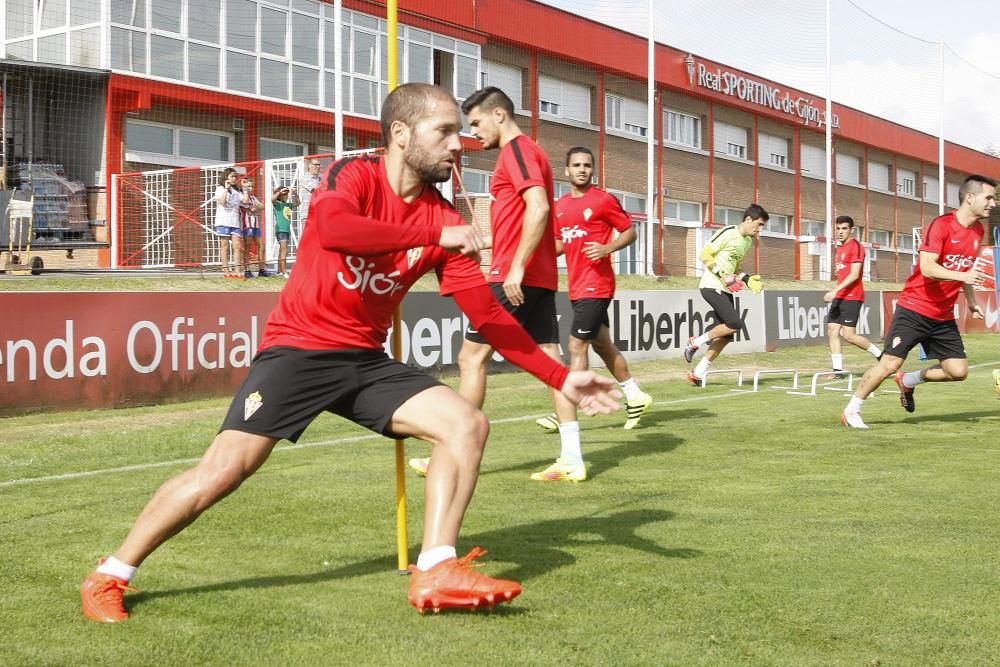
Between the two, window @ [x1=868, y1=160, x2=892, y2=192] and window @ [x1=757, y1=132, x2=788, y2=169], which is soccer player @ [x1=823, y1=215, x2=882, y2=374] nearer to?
window @ [x1=757, y1=132, x2=788, y2=169]

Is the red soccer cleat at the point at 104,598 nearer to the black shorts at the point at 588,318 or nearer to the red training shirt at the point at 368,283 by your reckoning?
the red training shirt at the point at 368,283

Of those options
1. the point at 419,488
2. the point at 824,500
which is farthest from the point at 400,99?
the point at 824,500

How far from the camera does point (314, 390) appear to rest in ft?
14.0

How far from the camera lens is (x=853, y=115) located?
168ft

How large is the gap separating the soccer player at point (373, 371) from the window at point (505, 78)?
94.9ft

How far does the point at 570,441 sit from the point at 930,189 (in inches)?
2274

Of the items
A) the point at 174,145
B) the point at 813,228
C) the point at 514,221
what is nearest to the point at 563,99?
the point at 174,145

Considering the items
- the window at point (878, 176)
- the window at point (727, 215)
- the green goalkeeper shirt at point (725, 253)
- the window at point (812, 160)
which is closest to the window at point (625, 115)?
the window at point (727, 215)

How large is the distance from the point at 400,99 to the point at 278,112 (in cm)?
2300

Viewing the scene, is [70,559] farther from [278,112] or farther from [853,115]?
[853,115]

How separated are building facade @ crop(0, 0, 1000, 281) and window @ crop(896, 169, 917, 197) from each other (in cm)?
463

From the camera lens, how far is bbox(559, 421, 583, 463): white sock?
730 centimetres

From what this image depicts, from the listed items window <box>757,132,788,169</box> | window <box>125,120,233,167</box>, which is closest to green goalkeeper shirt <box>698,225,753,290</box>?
window <box>125,120,233,167</box>

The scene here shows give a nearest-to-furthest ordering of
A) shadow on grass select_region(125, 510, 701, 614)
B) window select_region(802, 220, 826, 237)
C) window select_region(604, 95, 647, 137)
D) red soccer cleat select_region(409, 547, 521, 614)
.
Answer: red soccer cleat select_region(409, 547, 521, 614)
shadow on grass select_region(125, 510, 701, 614)
window select_region(604, 95, 647, 137)
window select_region(802, 220, 826, 237)
